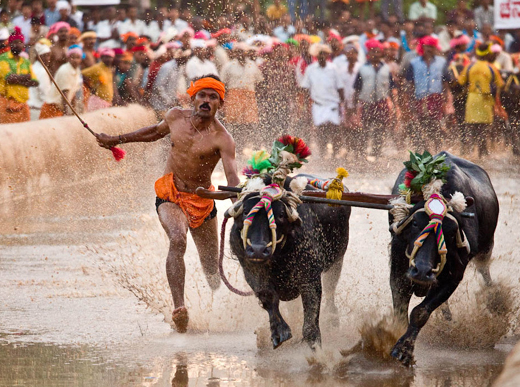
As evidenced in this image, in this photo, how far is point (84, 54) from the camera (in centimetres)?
1795

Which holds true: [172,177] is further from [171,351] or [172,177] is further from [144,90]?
[144,90]

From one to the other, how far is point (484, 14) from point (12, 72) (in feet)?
37.7

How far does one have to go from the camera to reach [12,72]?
14.5m

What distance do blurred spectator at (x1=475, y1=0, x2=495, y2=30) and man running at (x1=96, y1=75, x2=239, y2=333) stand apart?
15.3 meters

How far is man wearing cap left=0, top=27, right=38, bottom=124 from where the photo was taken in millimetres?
14469

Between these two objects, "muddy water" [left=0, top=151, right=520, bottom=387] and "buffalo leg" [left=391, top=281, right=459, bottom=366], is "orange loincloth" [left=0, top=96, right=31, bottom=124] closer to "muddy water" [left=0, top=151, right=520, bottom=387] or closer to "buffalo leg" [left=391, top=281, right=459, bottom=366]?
"muddy water" [left=0, top=151, right=520, bottom=387]

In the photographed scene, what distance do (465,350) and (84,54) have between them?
12637 mm

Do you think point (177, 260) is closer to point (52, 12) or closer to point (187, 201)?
point (187, 201)

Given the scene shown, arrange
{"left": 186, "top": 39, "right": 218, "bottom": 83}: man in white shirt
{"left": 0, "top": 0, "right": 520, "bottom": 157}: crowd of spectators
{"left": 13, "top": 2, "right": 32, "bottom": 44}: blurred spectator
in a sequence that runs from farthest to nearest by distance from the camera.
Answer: {"left": 13, "top": 2, "right": 32, "bottom": 44}: blurred spectator, {"left": 186, "top": 39, "right": 218, "bottom": 83}: man in white shirt, {"left": 0, "top": 0, "right": 520, "bottom": 157}: crowd of spectators

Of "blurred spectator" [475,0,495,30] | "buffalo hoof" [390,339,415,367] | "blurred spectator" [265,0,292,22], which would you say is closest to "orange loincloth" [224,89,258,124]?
"blurred spectator" [265,0,292,22]

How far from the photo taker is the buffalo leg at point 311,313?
6.32 meters

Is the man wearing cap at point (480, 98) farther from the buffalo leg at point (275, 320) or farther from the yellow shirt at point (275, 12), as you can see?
the buffalo leg at point (275, 320)

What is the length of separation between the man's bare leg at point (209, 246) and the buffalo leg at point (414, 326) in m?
2.11

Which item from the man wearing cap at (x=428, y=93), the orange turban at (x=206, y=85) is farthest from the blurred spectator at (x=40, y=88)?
the orange turban at (x=206, y=85)
